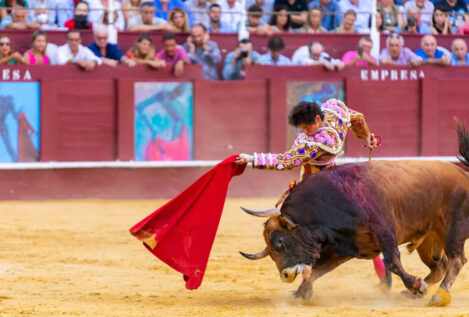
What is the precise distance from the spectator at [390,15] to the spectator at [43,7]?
3.80 metres

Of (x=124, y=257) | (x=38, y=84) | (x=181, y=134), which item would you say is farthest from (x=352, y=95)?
(x=124, y=257)

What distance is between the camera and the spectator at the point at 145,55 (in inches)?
402

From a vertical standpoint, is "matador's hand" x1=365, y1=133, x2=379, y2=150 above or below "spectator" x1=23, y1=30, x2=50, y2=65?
below

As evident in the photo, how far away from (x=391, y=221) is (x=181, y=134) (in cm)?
562

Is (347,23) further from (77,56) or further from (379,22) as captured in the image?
(77,56)

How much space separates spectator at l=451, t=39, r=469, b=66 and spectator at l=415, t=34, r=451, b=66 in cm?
14

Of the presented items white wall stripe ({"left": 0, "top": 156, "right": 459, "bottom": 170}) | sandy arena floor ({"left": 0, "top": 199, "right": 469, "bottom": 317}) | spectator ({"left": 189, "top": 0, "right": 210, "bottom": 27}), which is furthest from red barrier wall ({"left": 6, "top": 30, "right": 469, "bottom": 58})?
sandy arena floor ({"left": 0, "top": 199, "right": 469, "bottom": 317})

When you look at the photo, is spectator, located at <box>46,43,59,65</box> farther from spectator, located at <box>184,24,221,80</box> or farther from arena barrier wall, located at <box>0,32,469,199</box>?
spectator, located at <box>184,24,221,80</box>

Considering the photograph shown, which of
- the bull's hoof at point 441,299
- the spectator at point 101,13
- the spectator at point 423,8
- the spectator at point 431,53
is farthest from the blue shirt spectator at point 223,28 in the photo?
the bull's hoof at point 441,299

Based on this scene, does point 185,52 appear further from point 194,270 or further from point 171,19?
point 194,270

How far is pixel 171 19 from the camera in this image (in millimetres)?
10406

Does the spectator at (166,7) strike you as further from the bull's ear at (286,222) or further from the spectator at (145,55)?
the bull's ear at (286,222)

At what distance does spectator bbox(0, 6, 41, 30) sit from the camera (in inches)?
390

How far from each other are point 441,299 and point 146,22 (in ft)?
19.1
